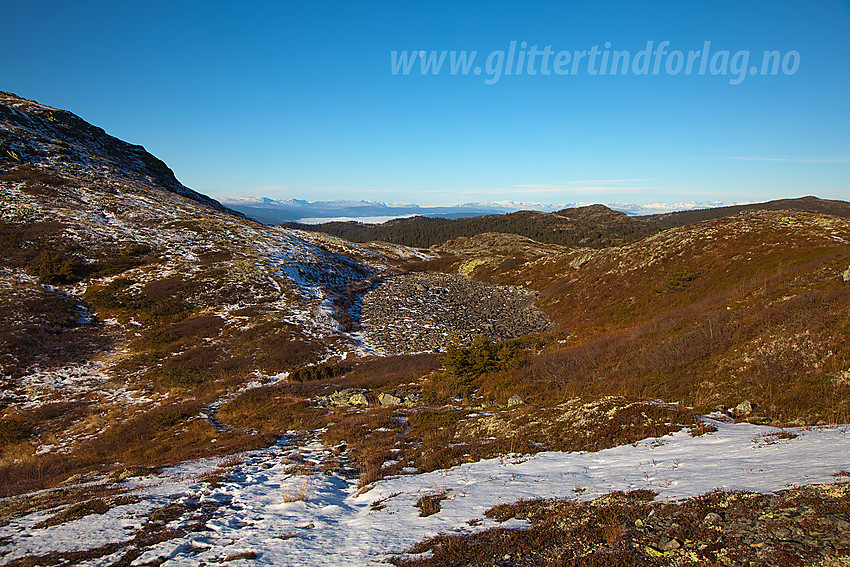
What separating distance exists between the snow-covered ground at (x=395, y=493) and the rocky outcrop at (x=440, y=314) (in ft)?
76.6

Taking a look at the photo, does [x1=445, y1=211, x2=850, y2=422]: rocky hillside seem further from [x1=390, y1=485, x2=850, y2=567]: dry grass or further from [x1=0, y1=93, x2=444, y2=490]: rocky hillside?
[x1=0, y1=93, x2=444, y2=490]: rocky hillside

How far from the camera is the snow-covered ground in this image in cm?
888

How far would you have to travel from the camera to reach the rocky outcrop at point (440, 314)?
39103 mm

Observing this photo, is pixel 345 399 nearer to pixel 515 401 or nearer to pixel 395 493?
pixel 515 401

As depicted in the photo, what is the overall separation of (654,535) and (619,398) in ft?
33.3

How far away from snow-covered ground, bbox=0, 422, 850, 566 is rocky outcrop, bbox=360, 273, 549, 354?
919 inches

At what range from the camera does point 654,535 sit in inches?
294

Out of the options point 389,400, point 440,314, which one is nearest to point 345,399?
point 389,400

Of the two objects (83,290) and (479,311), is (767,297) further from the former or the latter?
(83,290)

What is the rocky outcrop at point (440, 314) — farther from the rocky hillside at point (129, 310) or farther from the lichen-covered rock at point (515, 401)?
the lichen-covered rock at point (515, 401)

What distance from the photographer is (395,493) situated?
474 inches

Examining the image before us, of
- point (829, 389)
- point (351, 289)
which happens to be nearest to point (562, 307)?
point (351, 289)

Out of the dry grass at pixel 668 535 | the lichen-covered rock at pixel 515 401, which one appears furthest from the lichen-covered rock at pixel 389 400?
the dry grass at pixel 668 535

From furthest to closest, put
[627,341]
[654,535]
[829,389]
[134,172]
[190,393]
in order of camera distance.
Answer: [134,172], [190,393], [627,341], [829,389], [654,535]
